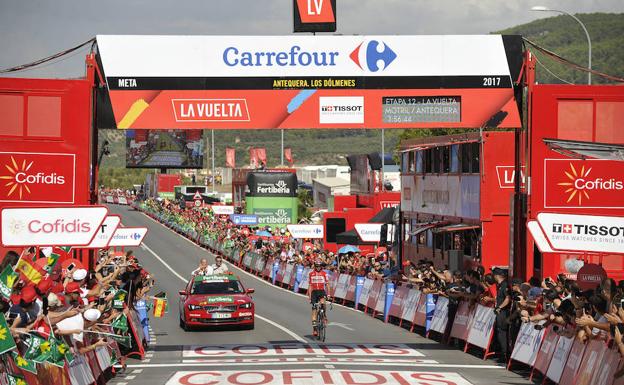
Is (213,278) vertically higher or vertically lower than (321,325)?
higher

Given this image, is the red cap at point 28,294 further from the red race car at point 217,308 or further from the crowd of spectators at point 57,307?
the red race car at point 217,308

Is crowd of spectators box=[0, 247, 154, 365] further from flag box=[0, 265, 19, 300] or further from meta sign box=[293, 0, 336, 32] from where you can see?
meta sign box=[293, 0, 336, 32]

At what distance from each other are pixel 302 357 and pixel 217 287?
7561 mm

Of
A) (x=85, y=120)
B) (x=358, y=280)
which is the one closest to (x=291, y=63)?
(x=85, y=120)

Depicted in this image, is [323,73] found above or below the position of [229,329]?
above

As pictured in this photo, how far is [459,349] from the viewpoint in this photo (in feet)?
75.4

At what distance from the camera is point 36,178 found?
20797mm

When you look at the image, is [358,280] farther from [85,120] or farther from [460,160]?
[85,120]

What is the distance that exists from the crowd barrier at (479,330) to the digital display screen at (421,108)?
3863 millimetres

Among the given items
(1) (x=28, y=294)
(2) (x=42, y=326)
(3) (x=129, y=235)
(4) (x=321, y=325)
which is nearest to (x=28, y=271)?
(2) (x=42, y=326)

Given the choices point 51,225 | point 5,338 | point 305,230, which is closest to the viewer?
point 5,338

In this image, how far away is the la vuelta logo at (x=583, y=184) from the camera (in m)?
22.5

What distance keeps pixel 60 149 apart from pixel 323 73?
17.3 feet

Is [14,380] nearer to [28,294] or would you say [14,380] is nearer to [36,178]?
[28,294]
